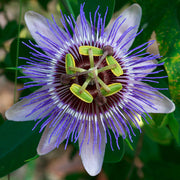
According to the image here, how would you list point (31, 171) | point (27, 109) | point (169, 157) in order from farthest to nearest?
point (31, 171) < point (169, 157) < point (27, 109)

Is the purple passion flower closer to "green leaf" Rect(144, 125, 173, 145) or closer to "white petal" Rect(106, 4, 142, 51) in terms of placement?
"white petal" Rect(106, 4, 142, 51)

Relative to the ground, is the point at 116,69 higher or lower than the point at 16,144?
higher

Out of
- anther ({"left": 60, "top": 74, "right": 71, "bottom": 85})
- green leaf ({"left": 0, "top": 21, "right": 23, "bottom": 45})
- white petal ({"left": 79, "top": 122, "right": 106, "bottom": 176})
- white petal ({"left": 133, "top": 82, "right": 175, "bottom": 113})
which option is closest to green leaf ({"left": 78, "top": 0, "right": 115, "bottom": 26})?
anther ({"left": 60, "top": 74, "right": 71, "bottom": 85})

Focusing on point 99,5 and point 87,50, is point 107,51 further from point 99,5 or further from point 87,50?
point 99,5

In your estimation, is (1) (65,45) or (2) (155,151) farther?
(2) (155,151)

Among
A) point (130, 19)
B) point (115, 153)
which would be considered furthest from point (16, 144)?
point (130, 19)

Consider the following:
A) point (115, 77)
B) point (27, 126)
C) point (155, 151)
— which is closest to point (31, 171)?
point (155, 151)

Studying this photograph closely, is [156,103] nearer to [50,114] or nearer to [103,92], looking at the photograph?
[103,92]

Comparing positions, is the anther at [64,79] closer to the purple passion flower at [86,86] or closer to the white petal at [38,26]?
the purple passion flower at [86,86]
